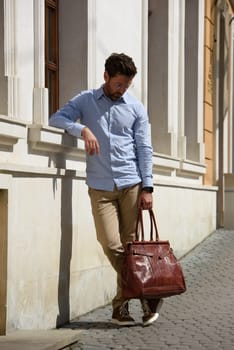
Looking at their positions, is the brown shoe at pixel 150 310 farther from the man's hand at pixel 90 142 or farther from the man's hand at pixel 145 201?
the man's hand at pixel 90 142

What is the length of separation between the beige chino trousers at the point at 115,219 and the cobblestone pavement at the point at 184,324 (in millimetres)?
365

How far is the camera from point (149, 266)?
762 cm

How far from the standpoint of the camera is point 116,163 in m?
7.82

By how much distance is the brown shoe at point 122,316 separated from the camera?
7867 millimetres

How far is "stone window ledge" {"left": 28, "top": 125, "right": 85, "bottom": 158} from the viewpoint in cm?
742

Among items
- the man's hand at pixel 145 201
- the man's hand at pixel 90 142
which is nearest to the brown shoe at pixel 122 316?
the man's hand at pixel 145 201

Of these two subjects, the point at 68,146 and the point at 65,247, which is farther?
the point at 68,146

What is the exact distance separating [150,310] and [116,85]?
1693 millimetres

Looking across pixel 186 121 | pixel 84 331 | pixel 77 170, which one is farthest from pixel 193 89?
pixel 84 331

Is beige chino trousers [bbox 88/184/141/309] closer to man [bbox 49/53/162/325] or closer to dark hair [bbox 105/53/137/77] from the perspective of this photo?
man [bbox 49/53/162/325]

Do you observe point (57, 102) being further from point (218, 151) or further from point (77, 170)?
point (218, 151)

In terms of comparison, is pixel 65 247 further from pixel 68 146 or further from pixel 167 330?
pixel 167 330

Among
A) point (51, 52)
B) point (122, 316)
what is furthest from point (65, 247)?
point (51, 52)

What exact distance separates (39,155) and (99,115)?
58 centimetres
